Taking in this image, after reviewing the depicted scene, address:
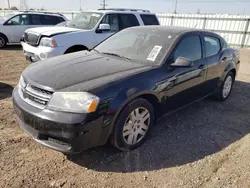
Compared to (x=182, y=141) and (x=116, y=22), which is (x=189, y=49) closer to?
(x=182, y=141)

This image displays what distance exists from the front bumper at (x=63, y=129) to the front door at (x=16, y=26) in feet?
30.8

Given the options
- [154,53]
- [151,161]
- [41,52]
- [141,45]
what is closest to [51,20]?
[41,52]

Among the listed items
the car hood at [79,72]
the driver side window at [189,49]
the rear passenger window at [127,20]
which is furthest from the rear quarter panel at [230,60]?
the rear passenger window at [127,20]

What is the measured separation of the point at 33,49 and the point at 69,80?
13.2ft

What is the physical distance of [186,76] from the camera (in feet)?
12.1

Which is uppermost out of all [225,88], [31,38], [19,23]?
[31,38]

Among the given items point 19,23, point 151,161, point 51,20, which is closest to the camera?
point 151,161

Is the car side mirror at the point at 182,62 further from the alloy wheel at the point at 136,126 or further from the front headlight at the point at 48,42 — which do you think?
the front headlight at the point at 48,42

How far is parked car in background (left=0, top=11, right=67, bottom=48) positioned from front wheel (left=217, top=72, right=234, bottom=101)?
8990mm

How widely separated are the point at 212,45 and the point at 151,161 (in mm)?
2742

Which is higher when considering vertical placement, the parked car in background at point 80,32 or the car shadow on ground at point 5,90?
the parked car in background at point 80,32

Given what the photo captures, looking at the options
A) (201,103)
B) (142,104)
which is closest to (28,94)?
(142,104)

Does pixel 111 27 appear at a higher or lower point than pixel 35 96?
higher

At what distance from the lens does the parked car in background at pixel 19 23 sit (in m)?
10.6
